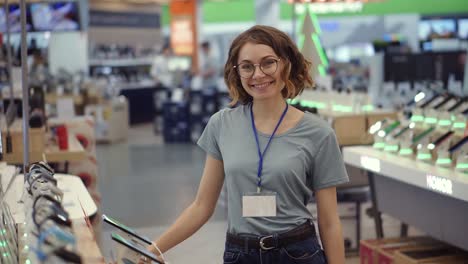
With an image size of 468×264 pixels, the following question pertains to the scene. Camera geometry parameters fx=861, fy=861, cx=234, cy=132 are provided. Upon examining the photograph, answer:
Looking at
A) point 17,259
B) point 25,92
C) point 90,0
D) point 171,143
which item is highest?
point 90,0

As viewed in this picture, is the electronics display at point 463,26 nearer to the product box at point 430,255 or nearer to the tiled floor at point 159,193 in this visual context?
the tiled floor at point 159,193

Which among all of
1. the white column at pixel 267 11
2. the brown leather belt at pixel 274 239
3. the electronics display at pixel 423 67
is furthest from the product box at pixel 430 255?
the white column at pixel 267 11

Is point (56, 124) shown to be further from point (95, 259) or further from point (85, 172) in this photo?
point (95, 259)

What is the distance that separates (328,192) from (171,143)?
13.7 metres

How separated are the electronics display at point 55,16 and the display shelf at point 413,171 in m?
9.13

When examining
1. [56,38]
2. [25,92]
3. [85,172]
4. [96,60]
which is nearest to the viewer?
[25,92]

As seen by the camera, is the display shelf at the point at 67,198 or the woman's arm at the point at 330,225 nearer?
the woman's arm at the point at 330,225

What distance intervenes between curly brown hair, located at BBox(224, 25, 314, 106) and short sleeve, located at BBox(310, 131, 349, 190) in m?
0.25

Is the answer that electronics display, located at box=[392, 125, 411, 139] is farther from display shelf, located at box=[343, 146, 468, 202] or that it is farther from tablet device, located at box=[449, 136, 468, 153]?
tablet device, located at box=[449, 136, 468, 153]

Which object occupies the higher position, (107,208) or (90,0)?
(90,0)

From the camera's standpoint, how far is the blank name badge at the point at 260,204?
3129 millimetres

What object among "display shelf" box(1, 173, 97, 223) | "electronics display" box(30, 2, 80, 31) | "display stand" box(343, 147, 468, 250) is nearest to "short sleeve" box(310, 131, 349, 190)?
"display shelf" box(1, 173, 97, 223)

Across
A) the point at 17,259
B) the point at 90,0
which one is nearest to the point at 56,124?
the point at 17,259

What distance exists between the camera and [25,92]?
4.63 meters
